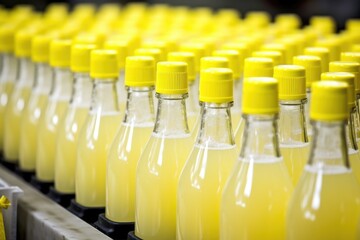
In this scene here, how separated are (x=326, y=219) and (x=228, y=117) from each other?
0.89 feet

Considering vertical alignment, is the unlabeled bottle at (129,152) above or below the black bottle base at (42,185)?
above

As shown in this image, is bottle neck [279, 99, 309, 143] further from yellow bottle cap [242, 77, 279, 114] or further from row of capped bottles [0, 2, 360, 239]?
yellow bottle cap [242, 77, 279, 114]

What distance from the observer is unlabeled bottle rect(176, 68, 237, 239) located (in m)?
1.27

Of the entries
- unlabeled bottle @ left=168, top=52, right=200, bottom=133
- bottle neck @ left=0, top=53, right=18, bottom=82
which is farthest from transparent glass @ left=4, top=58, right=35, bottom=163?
unlabeled bottle @ left=168, top=52, right=200, bottom=133

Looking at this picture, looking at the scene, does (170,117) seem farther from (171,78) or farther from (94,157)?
(94,157)

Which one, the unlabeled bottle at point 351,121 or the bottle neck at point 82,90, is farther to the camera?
the bottle neck at point 82,90

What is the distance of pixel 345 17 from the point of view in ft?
12.9

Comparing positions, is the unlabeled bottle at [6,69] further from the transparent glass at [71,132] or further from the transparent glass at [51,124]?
the transparent glass at [71,132]

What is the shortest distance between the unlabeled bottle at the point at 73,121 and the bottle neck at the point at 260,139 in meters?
0.64

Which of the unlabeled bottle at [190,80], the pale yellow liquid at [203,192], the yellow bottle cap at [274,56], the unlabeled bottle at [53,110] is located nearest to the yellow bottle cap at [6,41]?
the unlabeled bottle at [53,110]

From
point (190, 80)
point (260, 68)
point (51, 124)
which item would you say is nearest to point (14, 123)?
point (51, 124)

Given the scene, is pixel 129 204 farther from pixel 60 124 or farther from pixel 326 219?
pixel 326 219

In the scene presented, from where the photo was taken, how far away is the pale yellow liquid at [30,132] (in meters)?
1.98

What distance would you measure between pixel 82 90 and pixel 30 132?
0.28 m
